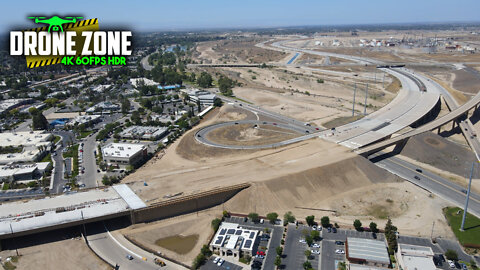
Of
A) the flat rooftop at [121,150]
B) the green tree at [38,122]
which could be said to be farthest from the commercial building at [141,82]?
the flat rooftop at [121,150]

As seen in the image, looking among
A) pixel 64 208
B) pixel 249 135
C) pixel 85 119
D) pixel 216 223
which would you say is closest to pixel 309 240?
pixel 216 223

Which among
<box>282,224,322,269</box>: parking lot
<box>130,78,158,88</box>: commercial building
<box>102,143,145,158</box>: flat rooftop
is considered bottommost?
<box>282,224,322,269</box>: parking lot

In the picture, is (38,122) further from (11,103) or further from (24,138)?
(11,103)

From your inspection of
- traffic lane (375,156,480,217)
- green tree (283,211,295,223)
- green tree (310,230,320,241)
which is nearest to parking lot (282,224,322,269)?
green tree (310,230,320,241)

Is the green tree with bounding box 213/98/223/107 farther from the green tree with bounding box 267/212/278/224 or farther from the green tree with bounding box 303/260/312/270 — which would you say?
the green tree with bounding box 303/260/312/270

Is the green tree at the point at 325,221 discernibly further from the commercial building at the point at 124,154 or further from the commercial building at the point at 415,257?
the commercial building at the point at 124,154

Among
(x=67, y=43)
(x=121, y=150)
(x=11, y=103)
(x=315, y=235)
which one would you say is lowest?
(x=315, y=235)
